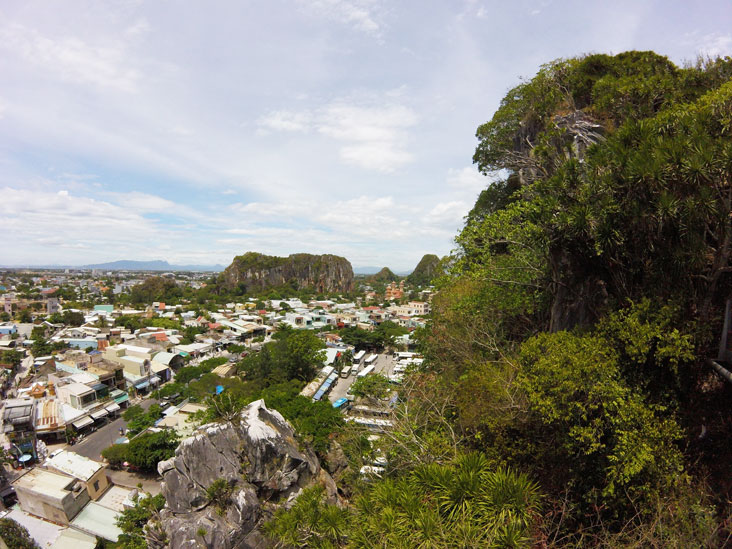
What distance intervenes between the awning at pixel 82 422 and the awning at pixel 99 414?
0.25 metres

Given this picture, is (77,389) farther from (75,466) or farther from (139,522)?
(139,522)

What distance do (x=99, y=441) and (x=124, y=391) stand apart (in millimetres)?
5418

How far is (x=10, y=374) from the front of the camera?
24422 mm

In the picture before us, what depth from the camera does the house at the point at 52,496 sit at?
10.8m

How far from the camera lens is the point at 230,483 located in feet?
28.3

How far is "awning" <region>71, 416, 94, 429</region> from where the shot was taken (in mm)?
16834

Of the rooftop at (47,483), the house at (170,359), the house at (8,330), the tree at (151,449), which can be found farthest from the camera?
the house at (8,330)

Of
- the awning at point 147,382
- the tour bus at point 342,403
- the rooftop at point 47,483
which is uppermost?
the rooftop at point 47,483

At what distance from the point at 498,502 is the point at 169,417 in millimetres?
17428

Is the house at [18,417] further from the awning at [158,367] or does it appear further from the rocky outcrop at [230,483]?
→ the rocky outcrop at [230,483]

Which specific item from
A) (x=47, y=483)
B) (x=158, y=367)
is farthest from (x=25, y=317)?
(x=47, y=483)

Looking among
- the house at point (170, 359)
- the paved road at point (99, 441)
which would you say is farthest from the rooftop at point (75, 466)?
the house at point (170, 359)

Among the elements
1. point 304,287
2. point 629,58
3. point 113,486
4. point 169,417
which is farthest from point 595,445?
point 304,287

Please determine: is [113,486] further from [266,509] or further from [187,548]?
[266,509]
